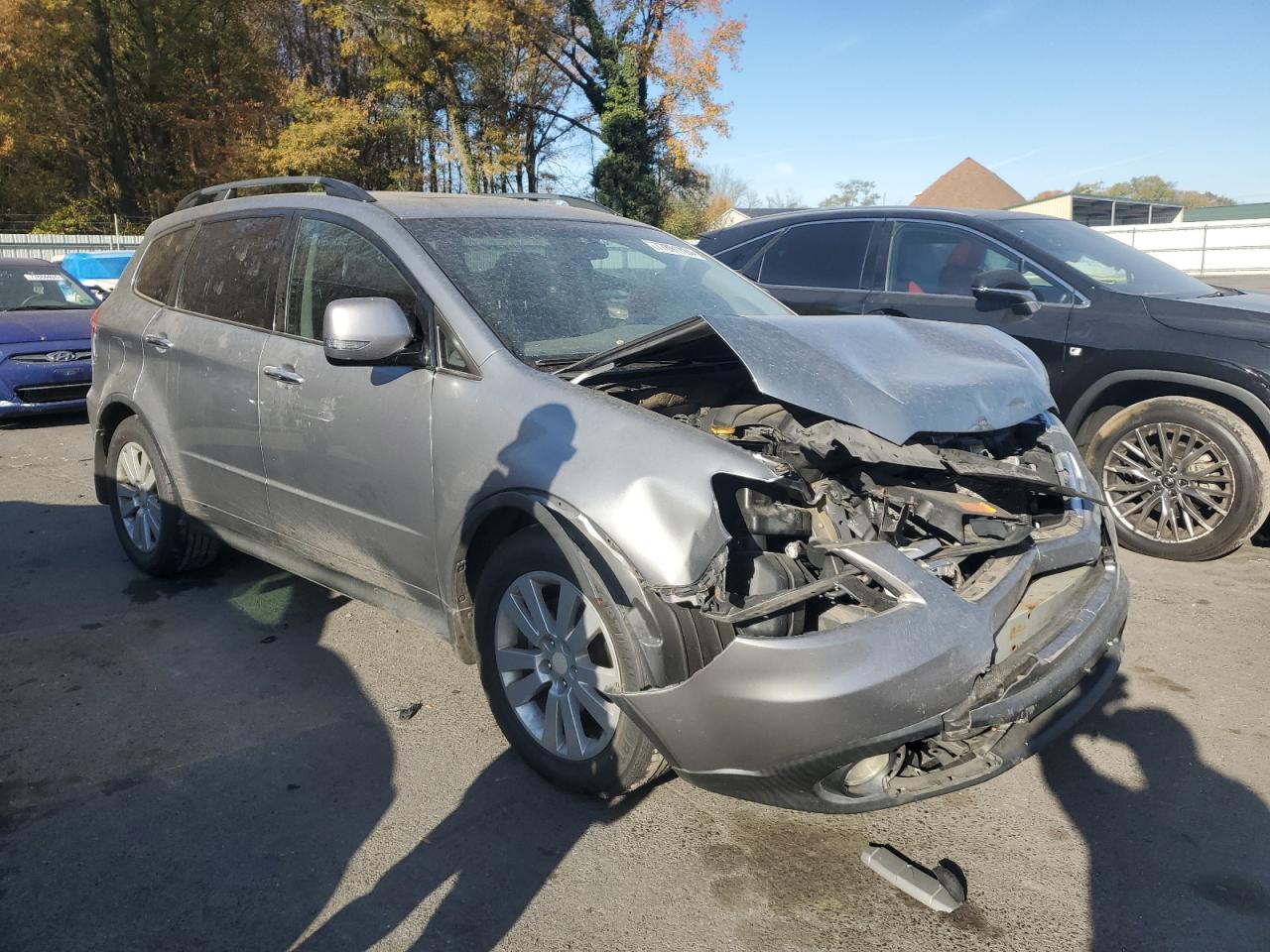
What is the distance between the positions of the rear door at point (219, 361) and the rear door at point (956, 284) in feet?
12.6

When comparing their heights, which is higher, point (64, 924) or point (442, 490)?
point (442, 490)

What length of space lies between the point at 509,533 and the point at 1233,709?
9.08 ft

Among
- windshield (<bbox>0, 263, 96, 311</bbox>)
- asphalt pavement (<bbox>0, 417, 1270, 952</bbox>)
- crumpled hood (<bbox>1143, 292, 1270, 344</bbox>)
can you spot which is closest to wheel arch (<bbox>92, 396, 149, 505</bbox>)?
asphalt pavement (<bbox>0, 417, 1270, 952</bbox>)

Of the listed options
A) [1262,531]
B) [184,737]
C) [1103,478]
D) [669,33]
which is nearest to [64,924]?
[184,737]

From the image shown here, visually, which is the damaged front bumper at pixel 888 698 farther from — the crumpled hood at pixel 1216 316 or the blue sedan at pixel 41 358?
the blue sedan at pixel 41 358

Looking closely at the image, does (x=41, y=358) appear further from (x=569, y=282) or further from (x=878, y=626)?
(x=878, y=626)

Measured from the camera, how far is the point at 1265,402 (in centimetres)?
473

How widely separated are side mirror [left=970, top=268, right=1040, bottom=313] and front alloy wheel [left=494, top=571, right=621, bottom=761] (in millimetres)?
3759

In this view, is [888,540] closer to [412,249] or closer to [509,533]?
[509,533]

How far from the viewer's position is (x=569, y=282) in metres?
3.66

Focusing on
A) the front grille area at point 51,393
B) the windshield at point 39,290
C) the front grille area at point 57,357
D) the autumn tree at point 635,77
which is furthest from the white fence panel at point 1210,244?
→ the front grille area at point 51,393

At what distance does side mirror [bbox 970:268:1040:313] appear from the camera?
5445mm

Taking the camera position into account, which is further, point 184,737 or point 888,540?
point 184,737

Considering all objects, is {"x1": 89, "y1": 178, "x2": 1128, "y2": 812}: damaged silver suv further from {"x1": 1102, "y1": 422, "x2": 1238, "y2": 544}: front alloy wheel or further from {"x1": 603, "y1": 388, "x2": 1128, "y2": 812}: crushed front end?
{"x1": 1102, "y1": 422, "x2": 1238, "y2": 544}: front alloy wheel
